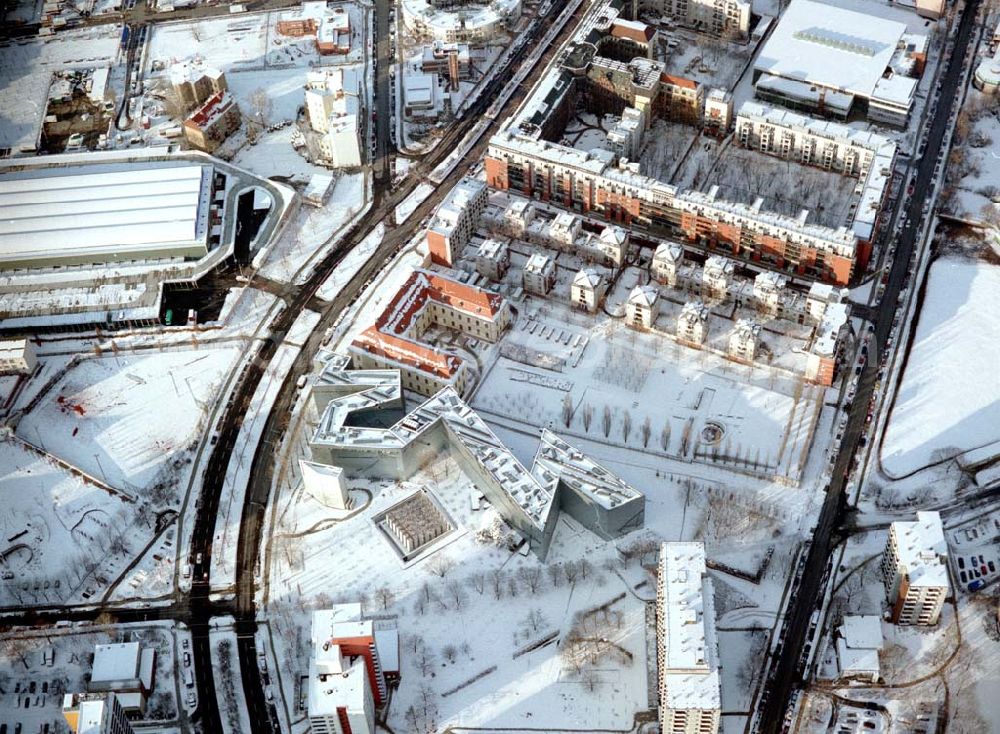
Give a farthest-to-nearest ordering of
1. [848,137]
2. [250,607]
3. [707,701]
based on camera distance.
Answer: [848,137] → [250,607] → [707,701]

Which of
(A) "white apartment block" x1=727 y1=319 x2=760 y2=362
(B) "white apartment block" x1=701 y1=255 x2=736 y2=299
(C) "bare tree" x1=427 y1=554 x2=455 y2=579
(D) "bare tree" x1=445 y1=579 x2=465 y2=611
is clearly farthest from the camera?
(B) "white apartment block" x1=701 y1=255 x2=736 y2=299

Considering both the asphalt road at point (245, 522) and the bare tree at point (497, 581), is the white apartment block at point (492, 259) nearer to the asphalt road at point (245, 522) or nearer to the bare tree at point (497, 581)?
the asphalt road at point (245, 522)

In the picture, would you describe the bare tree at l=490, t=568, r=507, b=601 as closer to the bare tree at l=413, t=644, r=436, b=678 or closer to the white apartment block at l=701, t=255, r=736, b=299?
the bare tree at l=413, t=644, r=436, b=678

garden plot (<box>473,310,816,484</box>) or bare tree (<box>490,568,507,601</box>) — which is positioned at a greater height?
garden plot (<box>473,310,816,484</box>)

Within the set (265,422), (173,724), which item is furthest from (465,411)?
(173,724)

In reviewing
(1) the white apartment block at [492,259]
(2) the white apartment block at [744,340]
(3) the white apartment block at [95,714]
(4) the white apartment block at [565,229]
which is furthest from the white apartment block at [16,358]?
(2) the white apartment block at [744,340]

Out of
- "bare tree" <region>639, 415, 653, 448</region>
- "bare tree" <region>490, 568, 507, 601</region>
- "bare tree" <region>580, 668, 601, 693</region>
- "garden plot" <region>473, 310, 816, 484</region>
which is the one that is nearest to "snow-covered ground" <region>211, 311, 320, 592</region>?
"garden plot" <region>473, 310, 816, 484</region>

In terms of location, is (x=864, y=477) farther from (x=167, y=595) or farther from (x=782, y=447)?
(x=167, y=595)
